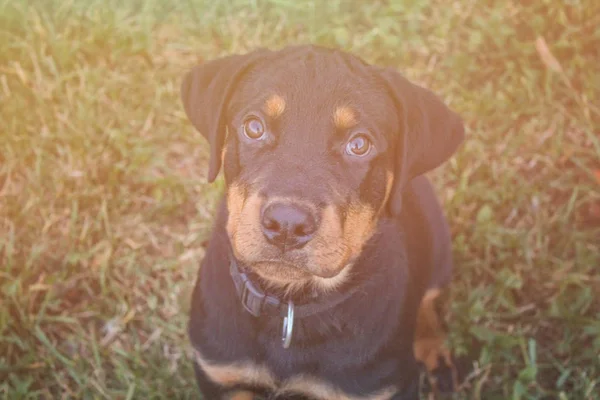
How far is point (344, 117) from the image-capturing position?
275cm

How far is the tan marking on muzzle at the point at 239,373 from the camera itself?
305cm

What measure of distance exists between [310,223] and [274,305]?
61 cm

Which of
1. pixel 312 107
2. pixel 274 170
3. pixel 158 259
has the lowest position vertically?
pixel 158 259

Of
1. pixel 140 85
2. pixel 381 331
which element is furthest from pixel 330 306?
pixel 140 85

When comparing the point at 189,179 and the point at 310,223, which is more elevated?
the point at 310,223

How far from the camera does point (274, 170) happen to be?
2652 millimetres

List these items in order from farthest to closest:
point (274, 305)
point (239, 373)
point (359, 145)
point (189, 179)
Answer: point (189, 179) < point (239, 373) < point (274, 305) < point (359, 145)

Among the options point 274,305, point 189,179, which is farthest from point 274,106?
point 189,179

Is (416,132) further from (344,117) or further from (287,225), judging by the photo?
(287,225)

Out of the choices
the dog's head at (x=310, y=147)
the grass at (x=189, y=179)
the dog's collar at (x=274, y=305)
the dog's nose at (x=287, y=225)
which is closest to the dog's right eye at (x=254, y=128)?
the dog's head at (x=310, y=147)

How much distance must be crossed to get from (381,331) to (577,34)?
3167mm

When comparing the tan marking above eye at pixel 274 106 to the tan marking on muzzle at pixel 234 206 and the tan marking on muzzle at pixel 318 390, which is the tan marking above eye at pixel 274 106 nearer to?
the tan marking on muzzle at pixel 234 206

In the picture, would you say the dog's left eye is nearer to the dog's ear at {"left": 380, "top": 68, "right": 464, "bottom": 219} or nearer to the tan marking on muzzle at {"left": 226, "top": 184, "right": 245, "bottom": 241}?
the dog's ear at {"left": 380, "top": 68, "right": 464, "bottom": 219}

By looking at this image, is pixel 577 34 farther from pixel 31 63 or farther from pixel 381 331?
pixel 31 63
